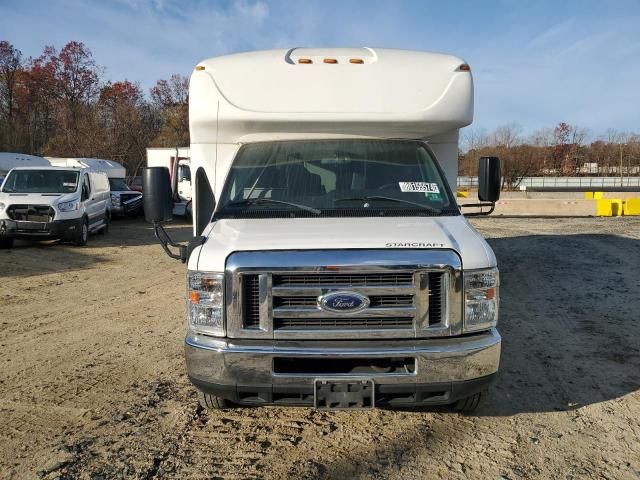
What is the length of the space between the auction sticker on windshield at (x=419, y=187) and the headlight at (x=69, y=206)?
10.4m

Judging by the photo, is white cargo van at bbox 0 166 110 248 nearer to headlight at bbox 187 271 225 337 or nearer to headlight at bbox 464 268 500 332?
headlight at bbox 187 271 225 337

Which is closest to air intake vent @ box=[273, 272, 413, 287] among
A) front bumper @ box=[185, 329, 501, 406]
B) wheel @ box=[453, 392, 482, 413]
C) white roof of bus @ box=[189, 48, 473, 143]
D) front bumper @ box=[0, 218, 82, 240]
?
front bumper @ box=[185, 329, 501, 406]

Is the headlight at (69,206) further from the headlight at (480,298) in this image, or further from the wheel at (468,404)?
the headlight at (480,298)

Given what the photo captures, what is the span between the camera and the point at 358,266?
3342mm

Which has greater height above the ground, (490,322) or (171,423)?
(490,322)

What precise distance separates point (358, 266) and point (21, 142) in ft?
166

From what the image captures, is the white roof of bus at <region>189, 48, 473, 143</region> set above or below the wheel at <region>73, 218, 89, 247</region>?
above

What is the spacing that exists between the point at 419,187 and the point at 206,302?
6.89ft

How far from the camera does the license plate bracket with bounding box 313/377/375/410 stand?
3.32 m

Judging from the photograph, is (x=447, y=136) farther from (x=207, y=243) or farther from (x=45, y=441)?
(x=45, y=441)

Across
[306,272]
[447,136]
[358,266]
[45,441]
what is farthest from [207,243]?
[447,136]

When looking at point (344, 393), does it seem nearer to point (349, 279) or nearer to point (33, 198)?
point (349, 279)

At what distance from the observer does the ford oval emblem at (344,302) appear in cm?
338

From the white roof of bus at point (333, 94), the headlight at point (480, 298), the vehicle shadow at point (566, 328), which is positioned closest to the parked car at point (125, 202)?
the vehicle shadow at point (566, 328)
